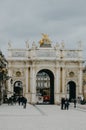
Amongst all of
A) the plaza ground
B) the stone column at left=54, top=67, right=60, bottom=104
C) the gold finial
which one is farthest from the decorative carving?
the plaza ground

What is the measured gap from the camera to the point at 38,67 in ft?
266

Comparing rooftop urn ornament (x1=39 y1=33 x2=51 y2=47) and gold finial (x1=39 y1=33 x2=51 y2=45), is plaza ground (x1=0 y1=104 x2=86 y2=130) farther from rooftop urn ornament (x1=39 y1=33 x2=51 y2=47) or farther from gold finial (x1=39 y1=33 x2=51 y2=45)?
gold finial (x1=39 y1=33 x2=51 y2=45)

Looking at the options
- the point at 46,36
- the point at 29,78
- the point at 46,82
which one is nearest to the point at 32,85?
Result: the point at 29,78

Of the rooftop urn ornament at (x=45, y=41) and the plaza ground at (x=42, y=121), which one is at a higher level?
the rooftop urn ornament at (x=45, y=41)

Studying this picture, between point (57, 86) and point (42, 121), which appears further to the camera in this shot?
point (57, 86)

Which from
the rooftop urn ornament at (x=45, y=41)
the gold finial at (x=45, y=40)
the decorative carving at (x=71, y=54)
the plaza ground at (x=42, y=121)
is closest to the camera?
the plaza ground at (x=42, y=121)

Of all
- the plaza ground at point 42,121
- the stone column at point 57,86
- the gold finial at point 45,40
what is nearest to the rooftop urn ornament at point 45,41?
the gold finial at point 45,40

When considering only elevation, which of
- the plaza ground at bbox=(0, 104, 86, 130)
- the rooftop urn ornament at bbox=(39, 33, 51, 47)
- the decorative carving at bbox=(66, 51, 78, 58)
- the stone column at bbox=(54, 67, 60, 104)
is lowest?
the plaza ground at bbox=(0, 104, 86, 130)

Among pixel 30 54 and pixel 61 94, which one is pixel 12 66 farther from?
pixel 61 94

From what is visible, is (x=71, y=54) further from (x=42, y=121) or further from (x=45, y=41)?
(x=42, y=121)

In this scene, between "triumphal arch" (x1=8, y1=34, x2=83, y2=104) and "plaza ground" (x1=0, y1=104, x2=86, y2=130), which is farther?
"triumphal arch" (x1=8, y1=34, x2=83, y2=104)

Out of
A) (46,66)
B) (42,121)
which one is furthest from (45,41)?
(42,121)

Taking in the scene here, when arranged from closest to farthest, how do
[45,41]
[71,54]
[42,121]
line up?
[42,121], [71,54], [45,41]

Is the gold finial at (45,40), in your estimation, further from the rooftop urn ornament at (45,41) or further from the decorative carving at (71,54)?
the decorative carving at (71,54)
